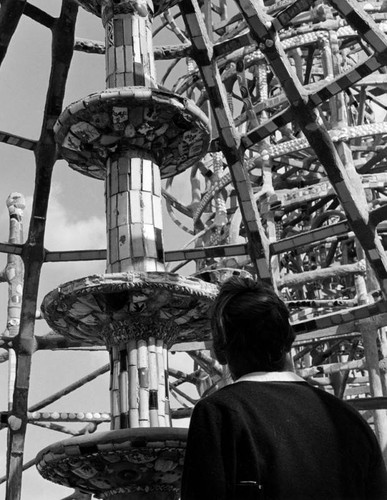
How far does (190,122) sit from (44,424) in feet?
30.8

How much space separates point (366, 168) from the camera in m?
19.6

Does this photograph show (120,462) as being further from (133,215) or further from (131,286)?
(133,215)

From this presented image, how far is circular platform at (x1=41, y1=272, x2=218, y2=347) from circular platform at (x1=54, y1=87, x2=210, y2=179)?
1.20m

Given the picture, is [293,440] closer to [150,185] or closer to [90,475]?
[90,475]

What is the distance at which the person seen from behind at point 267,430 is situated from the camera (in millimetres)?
2445

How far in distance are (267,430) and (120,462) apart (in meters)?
3.23

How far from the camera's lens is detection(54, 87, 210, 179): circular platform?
6.55 meters

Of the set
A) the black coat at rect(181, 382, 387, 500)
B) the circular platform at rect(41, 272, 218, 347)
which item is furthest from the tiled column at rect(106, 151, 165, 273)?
the black coat at rect(181, 382, 387, 500)

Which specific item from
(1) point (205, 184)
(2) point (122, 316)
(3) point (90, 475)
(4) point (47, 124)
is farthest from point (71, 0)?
(1) point (205, 184)

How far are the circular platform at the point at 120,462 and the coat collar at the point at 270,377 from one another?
2891mm

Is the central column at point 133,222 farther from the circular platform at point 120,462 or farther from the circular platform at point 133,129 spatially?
the circular platform at point 120,462

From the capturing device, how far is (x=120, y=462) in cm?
561

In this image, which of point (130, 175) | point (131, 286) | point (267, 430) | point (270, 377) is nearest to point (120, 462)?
point (131, 286)

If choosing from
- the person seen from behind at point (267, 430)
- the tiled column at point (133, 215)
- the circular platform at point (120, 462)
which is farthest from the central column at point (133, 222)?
the person seen from behind at point (267, 430)
